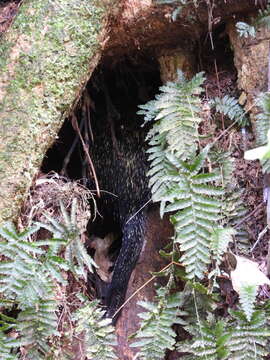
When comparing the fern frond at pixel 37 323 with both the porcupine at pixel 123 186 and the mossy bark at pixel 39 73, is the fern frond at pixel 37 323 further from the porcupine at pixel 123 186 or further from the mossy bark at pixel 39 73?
the porcupine at pixel 123 186

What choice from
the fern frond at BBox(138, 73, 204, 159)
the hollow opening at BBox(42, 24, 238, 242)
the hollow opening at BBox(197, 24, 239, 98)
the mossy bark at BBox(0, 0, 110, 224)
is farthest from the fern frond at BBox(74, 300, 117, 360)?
the hollow opening at BBox(197, 24, 239, 98)

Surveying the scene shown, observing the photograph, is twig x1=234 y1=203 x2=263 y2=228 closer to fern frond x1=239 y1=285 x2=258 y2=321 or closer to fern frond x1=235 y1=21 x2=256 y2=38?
fern frond x1=239 y1=285 x2=258 y2=321

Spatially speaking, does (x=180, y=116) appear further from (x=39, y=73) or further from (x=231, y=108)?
(x=39, y=73)

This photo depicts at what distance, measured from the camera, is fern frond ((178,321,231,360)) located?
2.33 meters

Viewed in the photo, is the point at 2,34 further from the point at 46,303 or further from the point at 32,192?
the point at 46,303

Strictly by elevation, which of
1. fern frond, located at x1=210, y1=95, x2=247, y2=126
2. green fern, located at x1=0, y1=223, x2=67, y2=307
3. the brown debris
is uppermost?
the brown debris

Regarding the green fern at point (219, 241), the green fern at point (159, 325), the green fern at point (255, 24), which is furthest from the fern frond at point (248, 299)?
the green fern at point (255, 24)

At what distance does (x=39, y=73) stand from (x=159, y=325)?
1554 millimetres

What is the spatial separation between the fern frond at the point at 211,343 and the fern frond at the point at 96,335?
1.37 feet

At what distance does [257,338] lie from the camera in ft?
7.62

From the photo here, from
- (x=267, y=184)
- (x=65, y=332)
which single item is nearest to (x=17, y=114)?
(x=65, y=332)

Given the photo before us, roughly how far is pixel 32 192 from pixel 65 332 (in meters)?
0.83

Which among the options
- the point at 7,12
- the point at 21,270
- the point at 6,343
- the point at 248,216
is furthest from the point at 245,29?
the point at 6,343

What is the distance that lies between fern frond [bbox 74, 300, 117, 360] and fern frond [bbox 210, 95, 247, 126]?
140 centimetres
